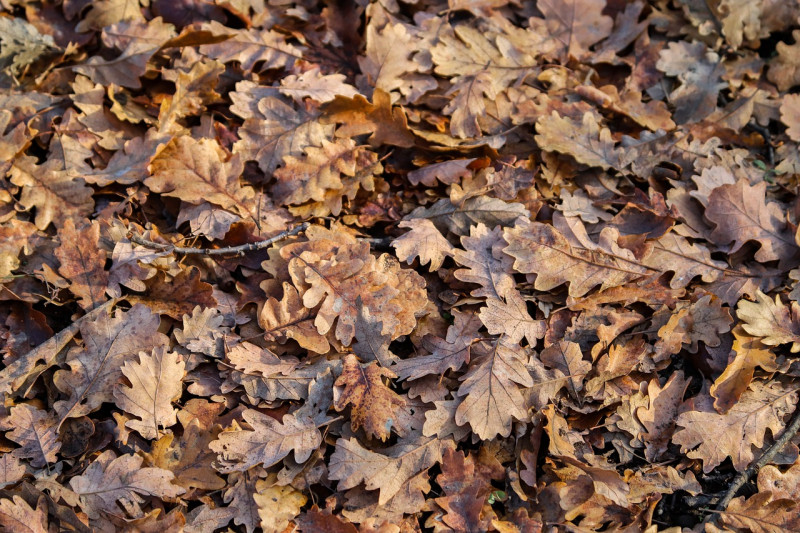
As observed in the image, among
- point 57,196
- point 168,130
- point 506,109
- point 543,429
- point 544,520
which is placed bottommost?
point 544,520

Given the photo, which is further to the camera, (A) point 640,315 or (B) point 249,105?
(B) point 249,105

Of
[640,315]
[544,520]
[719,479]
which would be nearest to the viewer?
[544,520]

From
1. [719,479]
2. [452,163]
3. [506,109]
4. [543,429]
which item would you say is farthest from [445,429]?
[506,109]

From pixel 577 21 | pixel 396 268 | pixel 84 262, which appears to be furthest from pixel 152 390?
pixel 577 21

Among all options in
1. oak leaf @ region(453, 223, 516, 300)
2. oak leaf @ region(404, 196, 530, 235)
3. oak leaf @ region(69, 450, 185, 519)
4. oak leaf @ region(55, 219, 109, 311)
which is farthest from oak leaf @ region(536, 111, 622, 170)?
oak leaf @ region(69, 450, 185, 519)

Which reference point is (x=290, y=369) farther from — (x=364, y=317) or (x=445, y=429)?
(x=445, y=429)

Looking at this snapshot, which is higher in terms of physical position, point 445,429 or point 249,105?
point 249,105

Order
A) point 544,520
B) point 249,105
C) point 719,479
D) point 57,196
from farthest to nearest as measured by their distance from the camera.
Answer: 1. point 249,105
2. point 57,196
3. point 719,479
4. point 544,520

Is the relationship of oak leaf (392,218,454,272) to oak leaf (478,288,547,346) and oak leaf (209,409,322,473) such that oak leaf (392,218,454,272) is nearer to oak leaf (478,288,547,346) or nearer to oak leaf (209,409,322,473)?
oak leaf (478,288,547,346)

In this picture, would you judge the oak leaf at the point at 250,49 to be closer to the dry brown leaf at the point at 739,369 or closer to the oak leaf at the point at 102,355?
the oak leaf at the point at 102,355
